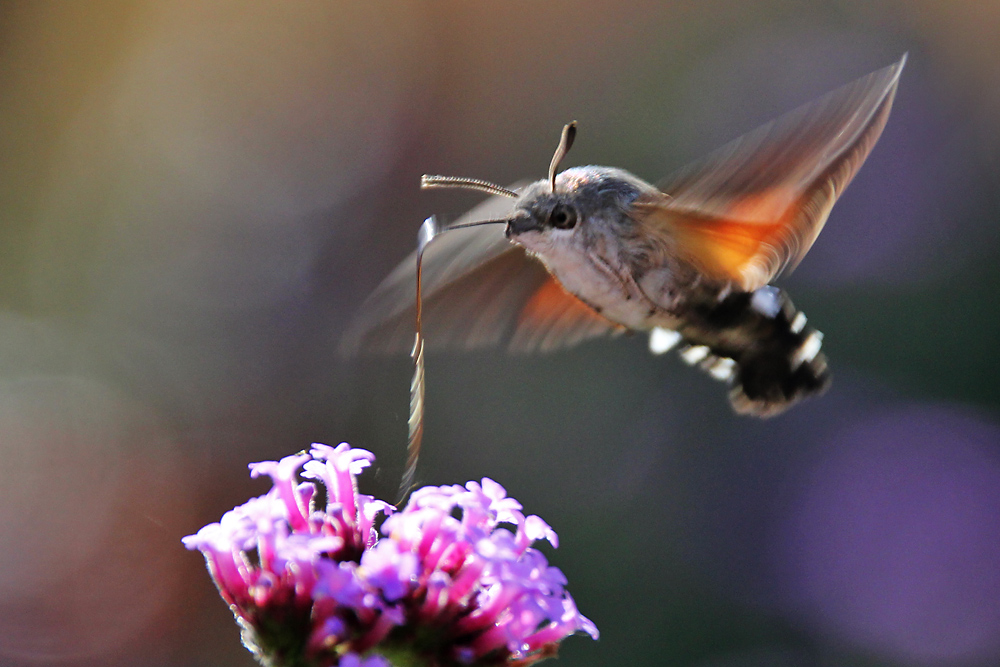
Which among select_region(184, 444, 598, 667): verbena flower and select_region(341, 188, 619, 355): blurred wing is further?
select_region(341, 188, 619, 355): blurred wing

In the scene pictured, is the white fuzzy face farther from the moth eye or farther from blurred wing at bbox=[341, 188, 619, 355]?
blurred wing at bbox=[341, 188, 619, 355]

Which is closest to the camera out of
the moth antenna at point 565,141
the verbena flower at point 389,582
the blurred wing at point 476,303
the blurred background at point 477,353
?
the verbena flower at point 389,582

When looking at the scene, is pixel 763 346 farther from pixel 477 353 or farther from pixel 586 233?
pixel 477 353

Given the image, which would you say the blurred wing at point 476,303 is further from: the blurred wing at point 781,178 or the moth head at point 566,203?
the blurred wing at point 781,178

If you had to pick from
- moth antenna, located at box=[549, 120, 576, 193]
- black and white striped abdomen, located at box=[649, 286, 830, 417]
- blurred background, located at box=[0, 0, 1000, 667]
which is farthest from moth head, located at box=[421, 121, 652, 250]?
blurred background, located at box=[0, 0, 1000, 667]

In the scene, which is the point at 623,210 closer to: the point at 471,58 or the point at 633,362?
the point at 633,362

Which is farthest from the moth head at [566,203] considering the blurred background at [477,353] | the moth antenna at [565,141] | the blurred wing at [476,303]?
the blurred background at [477,353]
